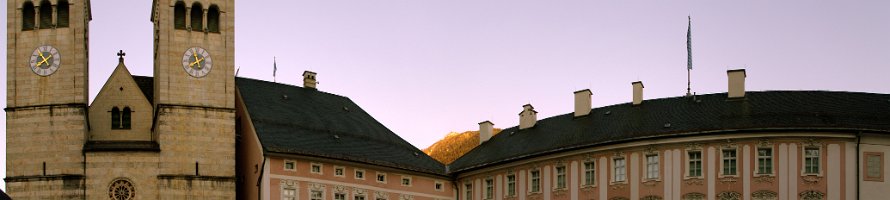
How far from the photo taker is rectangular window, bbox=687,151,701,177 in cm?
10325

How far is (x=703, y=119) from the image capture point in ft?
342

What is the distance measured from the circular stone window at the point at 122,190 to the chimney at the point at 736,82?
1302 inches

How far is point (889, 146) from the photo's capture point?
101 m

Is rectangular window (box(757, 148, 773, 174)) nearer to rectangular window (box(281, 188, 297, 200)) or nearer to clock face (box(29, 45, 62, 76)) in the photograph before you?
rectangular window (box(281, 188, 297, 200))

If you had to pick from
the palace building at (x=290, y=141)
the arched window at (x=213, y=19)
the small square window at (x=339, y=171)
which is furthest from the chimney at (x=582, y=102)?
the arched window at (x=213, y=19)

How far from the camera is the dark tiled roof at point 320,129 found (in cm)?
10819

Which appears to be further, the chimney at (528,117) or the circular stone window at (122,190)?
the chimney at (528,117)

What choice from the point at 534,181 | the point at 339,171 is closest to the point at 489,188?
the point at 534,181

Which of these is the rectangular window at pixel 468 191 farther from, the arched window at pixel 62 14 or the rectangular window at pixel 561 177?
the arched window at pixel 62 14

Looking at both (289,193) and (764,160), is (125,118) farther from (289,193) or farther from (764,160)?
(764,160)

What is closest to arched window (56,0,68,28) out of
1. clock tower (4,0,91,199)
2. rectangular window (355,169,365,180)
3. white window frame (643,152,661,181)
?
clock tower (4,0,91,199)

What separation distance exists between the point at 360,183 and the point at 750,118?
73.5 feet

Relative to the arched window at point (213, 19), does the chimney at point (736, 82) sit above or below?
below

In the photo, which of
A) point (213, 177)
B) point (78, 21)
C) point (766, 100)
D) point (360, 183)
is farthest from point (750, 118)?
point (78, 21)
